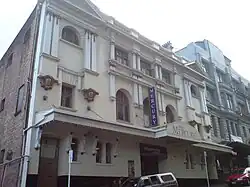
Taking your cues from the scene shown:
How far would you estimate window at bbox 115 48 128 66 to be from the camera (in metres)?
21.2

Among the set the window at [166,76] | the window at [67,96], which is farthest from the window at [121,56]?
the window at [67,96]

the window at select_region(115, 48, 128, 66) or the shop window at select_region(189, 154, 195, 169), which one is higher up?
the window at select_region(115, 48, 128, 66)

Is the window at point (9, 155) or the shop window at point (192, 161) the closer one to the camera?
the window at point (9, 155)

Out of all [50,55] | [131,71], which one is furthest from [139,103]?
[50,55]

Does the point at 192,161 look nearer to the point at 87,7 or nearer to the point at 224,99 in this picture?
the point at 224,99

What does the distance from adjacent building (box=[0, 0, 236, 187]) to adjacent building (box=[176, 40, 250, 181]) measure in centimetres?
561

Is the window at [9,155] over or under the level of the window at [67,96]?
under

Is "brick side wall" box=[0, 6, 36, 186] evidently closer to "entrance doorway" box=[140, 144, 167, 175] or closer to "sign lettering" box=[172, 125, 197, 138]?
"entrance doorway" box=[140, 144, 167, 175]

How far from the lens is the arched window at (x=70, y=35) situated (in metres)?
18.2

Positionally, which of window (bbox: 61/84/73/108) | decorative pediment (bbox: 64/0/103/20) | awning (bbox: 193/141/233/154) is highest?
decorative pediment (bbox: 64/0/103/20)

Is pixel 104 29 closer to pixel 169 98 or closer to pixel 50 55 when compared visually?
pixel 50 55

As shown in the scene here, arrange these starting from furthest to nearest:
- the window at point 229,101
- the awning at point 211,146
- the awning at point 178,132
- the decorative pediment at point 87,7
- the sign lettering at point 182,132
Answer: the window at point 229,101, the awning at point 211,146, the decorative pediment at point 87,7, the sign lettering at point 182,132, the awning at point 178,132

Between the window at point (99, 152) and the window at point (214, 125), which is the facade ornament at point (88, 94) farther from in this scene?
the window at point (214, 125)

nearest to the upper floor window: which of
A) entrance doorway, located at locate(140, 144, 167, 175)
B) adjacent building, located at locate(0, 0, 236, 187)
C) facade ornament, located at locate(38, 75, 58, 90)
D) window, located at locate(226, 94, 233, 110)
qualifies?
adjacent building, located at locate(0, 0, 236, 187)
